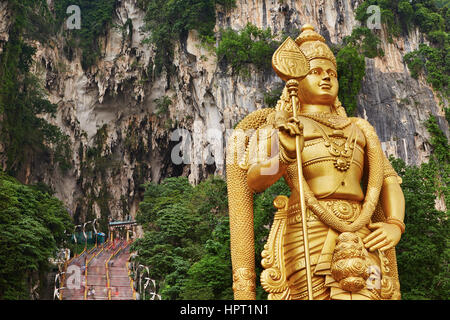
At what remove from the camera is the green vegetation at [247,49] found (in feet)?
55.3

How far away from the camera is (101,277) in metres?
13.8

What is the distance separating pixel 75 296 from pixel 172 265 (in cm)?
273

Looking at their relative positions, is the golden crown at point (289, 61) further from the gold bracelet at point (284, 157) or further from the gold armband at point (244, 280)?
the gold armband at point (244, 280)

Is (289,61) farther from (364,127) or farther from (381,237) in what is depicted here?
(381,237)

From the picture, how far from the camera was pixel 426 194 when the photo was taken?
9094 mm

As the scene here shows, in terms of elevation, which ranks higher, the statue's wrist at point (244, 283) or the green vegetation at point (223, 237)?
the green vegetation at point (223, 237)

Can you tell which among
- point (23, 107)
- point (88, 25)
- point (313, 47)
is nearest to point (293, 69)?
point (313, 47)

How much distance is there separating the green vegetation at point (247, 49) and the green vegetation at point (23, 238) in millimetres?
7529

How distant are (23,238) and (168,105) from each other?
33.5ft

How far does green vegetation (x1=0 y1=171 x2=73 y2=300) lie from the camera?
33.0ft

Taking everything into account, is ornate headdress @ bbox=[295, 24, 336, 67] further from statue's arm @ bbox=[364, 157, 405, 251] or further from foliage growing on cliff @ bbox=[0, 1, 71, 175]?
foliage growing on cliff @ bbox=[0, 1, 71, 175]

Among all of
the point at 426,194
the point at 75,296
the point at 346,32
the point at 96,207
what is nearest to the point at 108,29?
the point at 96,207

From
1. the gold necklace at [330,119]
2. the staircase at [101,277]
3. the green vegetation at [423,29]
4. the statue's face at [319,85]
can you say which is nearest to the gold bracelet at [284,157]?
the gold necklace at [330,119]
